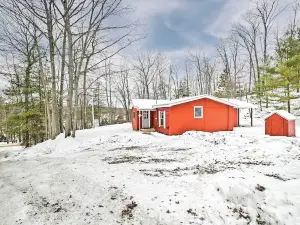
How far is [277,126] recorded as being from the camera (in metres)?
11.6

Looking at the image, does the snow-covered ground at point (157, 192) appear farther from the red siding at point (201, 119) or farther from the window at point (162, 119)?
the window at point (162, 119)

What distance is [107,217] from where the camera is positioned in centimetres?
333

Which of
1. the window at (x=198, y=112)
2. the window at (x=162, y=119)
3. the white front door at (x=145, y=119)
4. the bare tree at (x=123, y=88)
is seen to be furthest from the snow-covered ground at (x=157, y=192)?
the bare tree at (x=123, y=88)

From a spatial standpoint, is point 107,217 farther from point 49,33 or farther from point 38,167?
point 49,33

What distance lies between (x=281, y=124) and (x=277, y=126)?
0.30 meters

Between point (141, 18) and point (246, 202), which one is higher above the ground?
point (141, 18)

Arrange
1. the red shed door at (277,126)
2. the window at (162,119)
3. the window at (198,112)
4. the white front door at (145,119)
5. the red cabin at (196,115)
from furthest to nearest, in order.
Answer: the white front door at (145,119) < the window at (162,119) < the window at (198,112) < the red cabin at (196,115) < the red shed door at (277,126)

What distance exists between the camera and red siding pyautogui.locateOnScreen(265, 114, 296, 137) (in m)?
11.0

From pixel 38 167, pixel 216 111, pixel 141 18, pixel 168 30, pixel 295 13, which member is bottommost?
pixel 38 167

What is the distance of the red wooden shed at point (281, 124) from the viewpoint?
1093cm

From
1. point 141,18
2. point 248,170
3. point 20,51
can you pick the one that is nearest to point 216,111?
point 141,18

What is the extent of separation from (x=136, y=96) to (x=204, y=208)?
38.3 meters

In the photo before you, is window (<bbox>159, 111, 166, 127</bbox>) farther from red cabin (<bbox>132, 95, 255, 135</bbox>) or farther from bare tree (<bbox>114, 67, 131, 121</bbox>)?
bare tree (<bbox>114, 67, 131, 121</bbox>)

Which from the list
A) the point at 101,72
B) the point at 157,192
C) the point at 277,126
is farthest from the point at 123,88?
the point at 157,192
